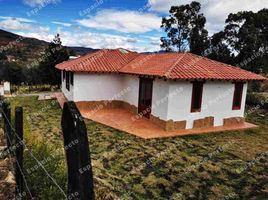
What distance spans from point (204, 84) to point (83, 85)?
703 cm

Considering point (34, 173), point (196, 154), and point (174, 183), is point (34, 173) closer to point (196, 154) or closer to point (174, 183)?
point (174, 183)

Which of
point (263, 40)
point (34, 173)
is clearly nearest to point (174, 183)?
point (34, 173)

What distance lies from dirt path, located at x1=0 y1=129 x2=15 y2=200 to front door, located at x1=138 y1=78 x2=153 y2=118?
8.96m

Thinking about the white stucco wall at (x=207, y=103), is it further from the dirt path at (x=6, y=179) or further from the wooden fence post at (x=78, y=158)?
the wooden fence post at (x=78, y=158)

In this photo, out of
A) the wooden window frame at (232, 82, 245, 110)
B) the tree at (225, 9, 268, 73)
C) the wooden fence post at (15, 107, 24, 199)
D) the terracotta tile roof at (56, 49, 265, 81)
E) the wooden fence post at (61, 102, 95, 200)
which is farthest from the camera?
the tree at (225, 9, 268, 73)

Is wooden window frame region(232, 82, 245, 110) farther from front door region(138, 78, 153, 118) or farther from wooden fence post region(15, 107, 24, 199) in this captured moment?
wooden fence post region(15, 107, 24, 199)

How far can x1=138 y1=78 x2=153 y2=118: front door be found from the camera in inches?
534

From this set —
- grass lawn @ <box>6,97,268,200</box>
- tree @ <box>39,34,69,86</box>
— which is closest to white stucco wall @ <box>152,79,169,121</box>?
grass lawn @ <box>6,97,268,200</box>

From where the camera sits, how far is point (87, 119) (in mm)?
13664

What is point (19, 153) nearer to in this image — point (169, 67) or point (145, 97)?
point (169, 67)

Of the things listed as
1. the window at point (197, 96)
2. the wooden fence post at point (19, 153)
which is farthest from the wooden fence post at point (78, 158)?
the window at point (197, 96)

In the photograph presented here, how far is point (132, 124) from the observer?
12.6 metres

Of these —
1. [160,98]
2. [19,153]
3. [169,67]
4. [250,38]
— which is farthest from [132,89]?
[250,38]

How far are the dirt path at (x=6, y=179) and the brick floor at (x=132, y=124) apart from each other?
636 centimetres
